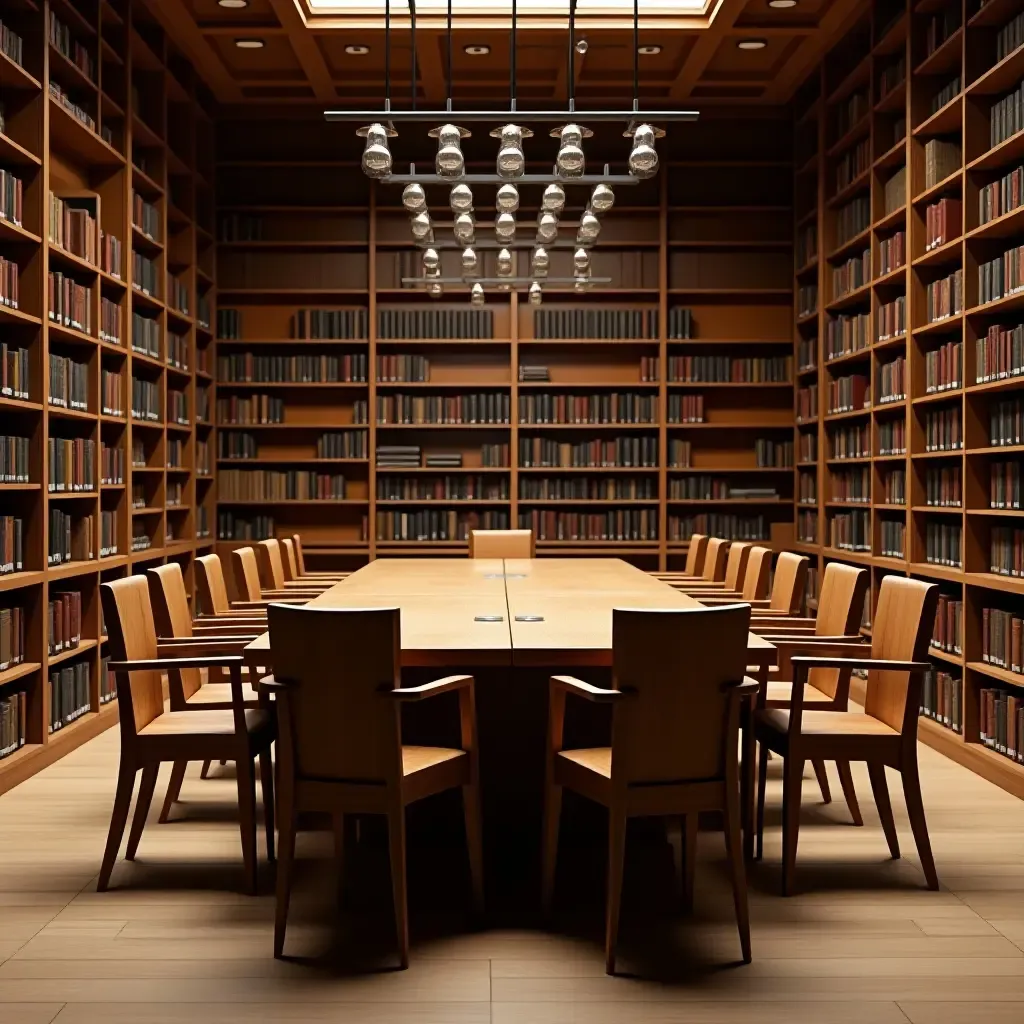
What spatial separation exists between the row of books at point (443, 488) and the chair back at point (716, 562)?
2552 millimetres

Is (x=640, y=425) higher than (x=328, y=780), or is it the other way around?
(x=640, y=425)

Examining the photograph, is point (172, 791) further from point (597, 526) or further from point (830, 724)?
point (597, 526)

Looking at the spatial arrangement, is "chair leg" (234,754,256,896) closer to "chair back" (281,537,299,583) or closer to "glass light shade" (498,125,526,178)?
"glass light shade" (498,125,526,178)

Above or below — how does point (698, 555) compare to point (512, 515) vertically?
below

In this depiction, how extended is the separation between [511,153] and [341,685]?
216 centimetres

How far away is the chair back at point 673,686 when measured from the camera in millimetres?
3115

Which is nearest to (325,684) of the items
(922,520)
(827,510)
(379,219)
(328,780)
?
(328,780)

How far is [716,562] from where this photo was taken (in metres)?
6.82

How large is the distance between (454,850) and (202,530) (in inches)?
211

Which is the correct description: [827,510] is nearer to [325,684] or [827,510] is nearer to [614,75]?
[614,75]

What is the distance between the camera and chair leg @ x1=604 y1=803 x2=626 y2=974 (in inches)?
123

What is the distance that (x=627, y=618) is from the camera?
3104mm

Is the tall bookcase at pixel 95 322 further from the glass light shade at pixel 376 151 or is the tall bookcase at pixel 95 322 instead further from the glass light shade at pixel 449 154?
the glass light shade at pixel 449 154

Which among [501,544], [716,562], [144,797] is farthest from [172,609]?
[501,544]
